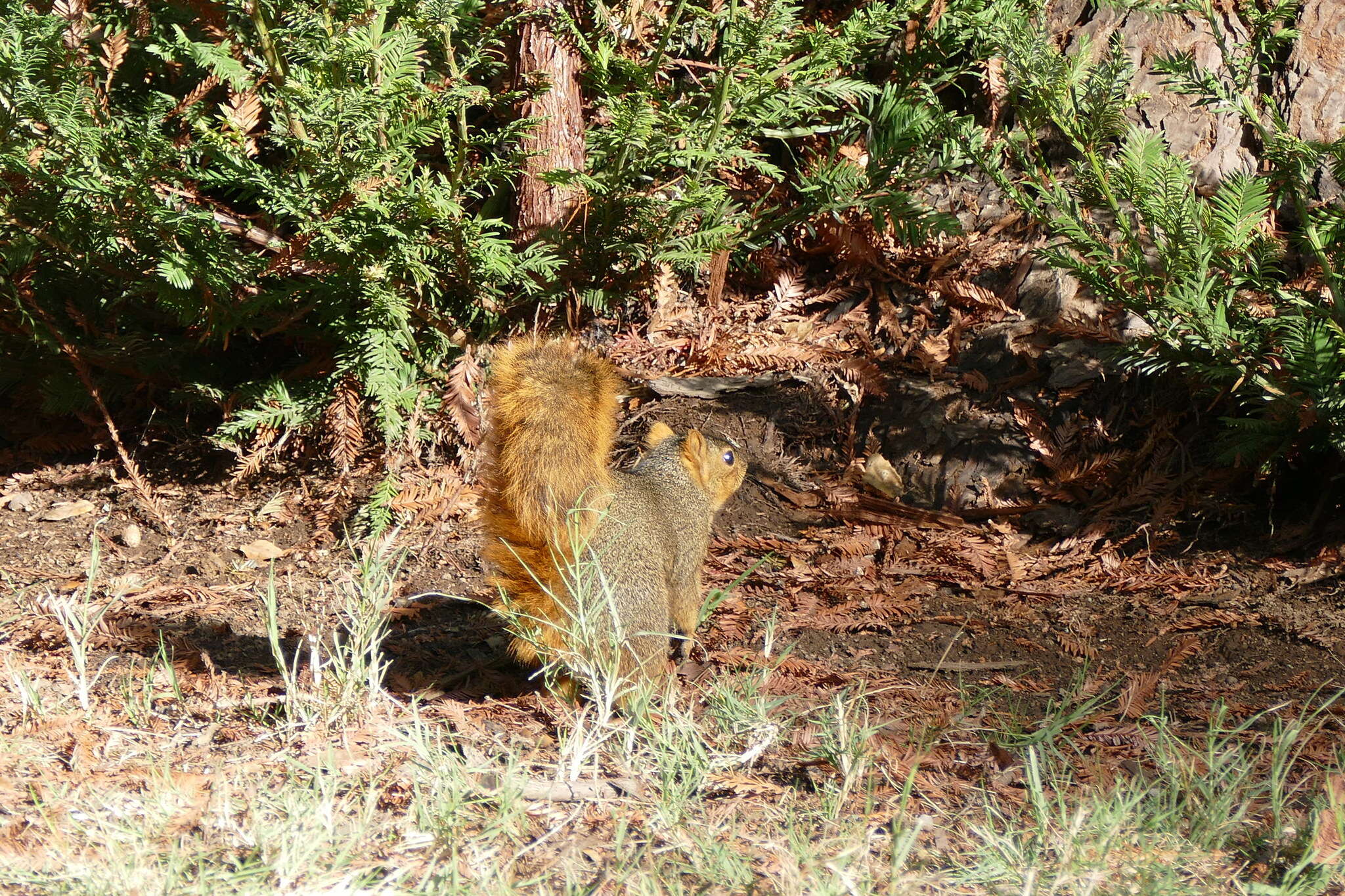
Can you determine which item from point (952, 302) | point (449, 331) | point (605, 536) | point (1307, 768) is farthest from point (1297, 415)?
point (449, 331)

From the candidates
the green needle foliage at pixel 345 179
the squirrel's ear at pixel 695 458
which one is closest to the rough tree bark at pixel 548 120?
the green needle foliage at pixel 345 179

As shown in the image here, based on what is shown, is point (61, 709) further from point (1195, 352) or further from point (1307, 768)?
point (1195, 352)

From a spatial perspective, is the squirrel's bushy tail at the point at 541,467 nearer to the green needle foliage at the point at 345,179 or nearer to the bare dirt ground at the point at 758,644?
the bare dirt ground at the point at 758,644

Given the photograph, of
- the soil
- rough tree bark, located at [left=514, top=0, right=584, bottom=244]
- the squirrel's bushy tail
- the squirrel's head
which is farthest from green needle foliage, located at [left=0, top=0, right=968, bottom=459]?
the squirrel's bushy tail

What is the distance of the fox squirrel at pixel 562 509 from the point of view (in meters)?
3.13

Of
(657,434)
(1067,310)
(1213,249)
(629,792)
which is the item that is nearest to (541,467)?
(629,792)

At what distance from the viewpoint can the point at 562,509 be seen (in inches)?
125

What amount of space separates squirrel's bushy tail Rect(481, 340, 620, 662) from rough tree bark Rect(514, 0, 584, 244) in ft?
4.64

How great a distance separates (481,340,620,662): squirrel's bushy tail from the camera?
3.13 metres

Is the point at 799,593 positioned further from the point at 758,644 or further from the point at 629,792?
the point at 629,792

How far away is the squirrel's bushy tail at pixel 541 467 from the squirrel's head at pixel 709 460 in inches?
29.1

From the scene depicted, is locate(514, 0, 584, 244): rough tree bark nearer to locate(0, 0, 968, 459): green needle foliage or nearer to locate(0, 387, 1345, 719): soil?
locate(0, 0, 968, 459): green needle foliage

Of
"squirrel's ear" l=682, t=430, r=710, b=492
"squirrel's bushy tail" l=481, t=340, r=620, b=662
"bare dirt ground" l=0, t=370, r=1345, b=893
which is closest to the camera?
"bare dirt ground" l=0, t=370, r=1345, b=893

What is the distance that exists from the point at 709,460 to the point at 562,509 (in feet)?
3.23
